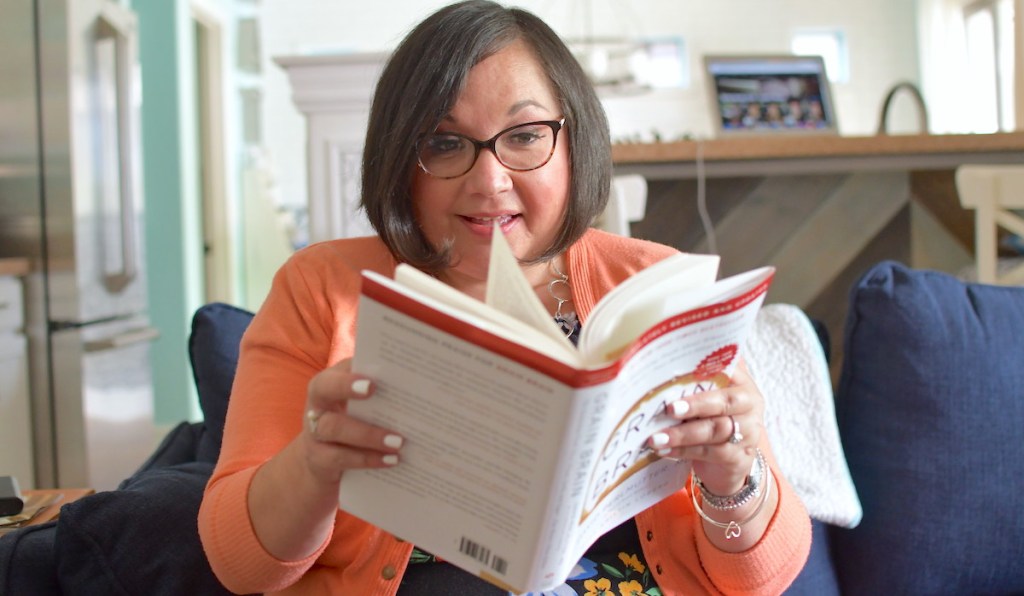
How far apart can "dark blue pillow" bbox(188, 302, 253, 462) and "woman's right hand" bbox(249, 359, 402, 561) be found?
1.68 ft

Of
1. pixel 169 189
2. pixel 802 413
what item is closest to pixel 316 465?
pixel 802 413

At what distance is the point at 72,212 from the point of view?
2596 mm

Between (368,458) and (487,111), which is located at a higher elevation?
(487,111)

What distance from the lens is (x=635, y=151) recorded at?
2.29 metres

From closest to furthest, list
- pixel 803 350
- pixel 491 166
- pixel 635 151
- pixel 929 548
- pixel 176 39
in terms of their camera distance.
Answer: pixel 491 166 → pixel 929 548 → pixel 803 350 → pixel 635 151 → pixel 176 39

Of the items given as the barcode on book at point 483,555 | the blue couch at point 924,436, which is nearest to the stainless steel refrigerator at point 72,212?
the blue couch at point 924,436

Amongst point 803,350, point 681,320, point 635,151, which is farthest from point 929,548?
point 635,151

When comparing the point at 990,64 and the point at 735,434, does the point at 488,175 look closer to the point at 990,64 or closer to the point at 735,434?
the point at 735,434

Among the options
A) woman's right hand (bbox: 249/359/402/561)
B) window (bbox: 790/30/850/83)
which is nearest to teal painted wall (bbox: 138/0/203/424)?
woman's right hand (bbox: 249/359/402/561)

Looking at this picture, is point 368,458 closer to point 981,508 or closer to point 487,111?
point 487,111

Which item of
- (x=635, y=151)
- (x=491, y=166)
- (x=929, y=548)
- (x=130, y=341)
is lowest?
(x=929, y=548)

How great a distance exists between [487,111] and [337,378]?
409mm

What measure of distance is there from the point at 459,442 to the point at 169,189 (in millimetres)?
4010

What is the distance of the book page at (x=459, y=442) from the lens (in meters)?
0.57
